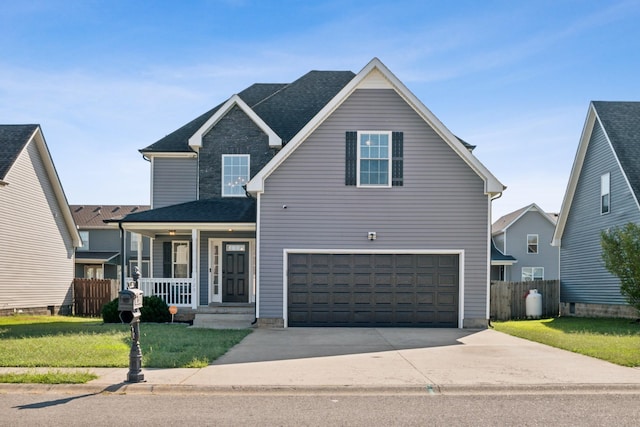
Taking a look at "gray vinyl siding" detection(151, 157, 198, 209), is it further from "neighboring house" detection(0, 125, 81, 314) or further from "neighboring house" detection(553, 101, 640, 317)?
"neighboring house" detection(553, 101, 640, 317)

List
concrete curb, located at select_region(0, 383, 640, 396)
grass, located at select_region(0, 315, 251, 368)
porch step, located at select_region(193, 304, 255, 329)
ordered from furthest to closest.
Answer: porch step, located at select_region(193, 304, 255, 329), grass, located at select_region(0, 315, 251, 368), concrete curb, located at select_region(0, 383, 640, 396)

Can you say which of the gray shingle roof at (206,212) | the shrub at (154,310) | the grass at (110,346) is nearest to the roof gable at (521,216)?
the gray shingle roof at (206,212)

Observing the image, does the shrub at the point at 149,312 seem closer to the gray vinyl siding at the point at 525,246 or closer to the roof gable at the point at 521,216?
the roof gable at the point at 521,216

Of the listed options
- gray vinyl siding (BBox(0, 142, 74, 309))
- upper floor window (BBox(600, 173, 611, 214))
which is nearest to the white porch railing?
gray vinyl siding (BBox(0, 142, 74, 309))

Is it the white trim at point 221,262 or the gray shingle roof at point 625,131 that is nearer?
the white trim at point 221,262

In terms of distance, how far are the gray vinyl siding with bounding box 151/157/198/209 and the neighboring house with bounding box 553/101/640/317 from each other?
16.0 meters

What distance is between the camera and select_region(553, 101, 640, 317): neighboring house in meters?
21.5

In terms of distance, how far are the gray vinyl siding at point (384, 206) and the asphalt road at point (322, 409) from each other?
30.3ft

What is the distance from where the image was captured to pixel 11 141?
22.5m

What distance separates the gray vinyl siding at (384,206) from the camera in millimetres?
17156

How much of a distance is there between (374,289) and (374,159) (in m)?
3.94

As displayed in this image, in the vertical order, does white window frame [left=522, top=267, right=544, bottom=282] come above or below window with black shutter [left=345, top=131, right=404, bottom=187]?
below

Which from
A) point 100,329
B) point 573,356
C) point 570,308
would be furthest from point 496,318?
point 100,329

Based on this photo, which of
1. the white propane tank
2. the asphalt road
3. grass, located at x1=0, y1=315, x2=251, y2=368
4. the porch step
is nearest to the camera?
the asphalt road
